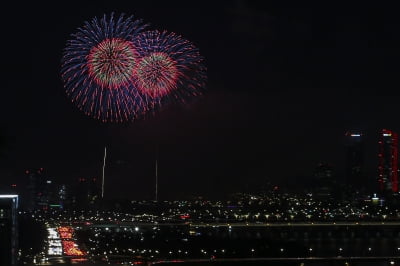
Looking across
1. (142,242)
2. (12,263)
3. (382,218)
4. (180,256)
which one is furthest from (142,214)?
(12,263)

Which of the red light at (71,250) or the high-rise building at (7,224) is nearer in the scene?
the high-rise building at (7,224)

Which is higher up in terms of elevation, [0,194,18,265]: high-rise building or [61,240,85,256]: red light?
[0,194,18,265]: high-rise building

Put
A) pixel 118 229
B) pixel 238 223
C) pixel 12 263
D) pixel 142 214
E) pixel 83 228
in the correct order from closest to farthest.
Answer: pixel 12 263
pixel 83 228
pixel 118 229
pixel 238 223
pixel 142 214

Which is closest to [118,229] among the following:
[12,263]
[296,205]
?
[296,205]

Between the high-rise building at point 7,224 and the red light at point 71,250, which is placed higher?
the high-rise building at point 7,224

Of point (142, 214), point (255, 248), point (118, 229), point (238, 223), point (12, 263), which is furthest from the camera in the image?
point (142, 214)

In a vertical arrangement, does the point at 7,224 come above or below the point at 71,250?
above

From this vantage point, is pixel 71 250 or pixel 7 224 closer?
pixel 7 224

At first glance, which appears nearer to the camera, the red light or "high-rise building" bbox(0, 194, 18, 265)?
"high-rise building" bbox(0, 194, 18, 265)

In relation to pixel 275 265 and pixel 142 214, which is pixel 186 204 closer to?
pixel 142 214

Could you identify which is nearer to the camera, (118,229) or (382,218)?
(118,229)
